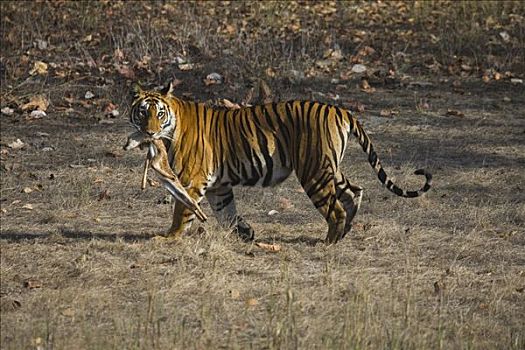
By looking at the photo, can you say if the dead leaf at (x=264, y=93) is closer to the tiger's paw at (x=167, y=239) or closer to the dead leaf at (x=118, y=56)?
the dead leaf at (x=118, y=56)

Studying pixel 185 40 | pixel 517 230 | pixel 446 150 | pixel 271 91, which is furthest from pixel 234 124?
pixel 185 40

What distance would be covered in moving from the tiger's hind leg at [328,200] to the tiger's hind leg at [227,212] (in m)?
0.55

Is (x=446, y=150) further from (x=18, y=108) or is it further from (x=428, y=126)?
(x=18, y=108)

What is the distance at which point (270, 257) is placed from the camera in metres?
7.33

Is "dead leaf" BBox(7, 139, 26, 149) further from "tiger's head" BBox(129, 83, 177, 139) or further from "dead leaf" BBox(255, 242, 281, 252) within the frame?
"dead leaf" BBox(255, 242, 281, 252)

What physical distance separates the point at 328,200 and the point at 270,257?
573mm

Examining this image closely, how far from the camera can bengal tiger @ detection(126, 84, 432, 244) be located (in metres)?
7.47

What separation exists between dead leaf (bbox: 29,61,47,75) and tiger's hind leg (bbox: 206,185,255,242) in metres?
5.23

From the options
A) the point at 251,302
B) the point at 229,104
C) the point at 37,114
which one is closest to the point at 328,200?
the point at 251,302

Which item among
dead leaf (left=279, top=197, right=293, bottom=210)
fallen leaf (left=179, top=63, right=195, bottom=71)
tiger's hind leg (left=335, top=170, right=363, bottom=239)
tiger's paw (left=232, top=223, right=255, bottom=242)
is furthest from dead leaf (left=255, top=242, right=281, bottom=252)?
fallen leaf (left=179, top=63, right=195, bottom=71)

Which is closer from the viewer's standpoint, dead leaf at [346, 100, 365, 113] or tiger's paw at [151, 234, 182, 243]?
tiger's paw at [151, 234, 182, 243]

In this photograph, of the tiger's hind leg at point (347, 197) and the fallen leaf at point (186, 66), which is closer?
the tiger's hind leg at point (347, 197)

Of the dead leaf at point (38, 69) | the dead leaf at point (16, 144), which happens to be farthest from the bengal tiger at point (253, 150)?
the dead leaf at point (38, 69)

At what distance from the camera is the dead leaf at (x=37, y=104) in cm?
1157
